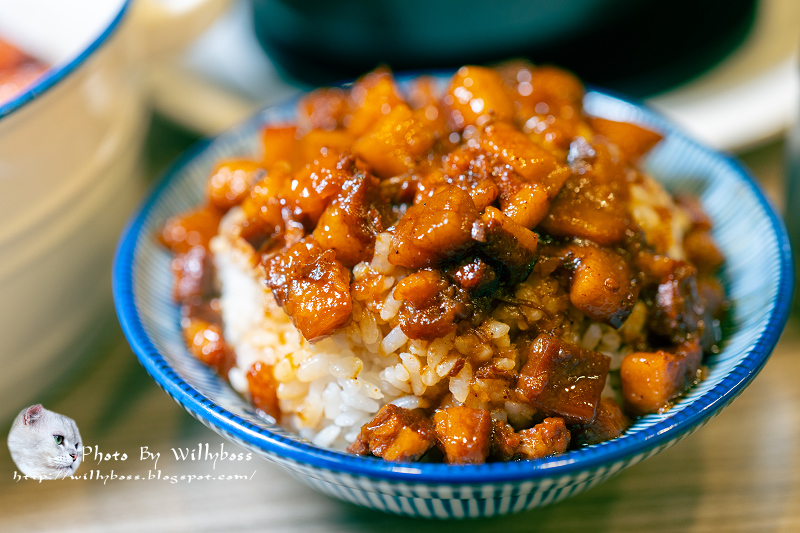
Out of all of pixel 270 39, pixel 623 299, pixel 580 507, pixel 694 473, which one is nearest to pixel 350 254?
pixel 623 299

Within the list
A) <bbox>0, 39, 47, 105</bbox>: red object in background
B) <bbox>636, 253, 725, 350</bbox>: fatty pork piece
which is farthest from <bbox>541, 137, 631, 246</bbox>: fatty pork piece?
<bbox>0, 39, 47, 105</bbox>: red object in background

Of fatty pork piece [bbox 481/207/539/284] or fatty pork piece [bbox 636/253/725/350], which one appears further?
fatty pork piece [bbox 636/253/725/350]

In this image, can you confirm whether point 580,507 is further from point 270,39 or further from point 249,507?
point 270,39

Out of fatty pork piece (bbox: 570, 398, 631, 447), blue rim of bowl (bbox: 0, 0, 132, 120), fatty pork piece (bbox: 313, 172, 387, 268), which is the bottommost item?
fatty pork piece (bbox: 570, 398, 631, 447)

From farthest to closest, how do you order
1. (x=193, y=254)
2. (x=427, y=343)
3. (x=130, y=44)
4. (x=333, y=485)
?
(x=130, y=44), (x=193, y=254), (x=427, y=343), (x=333, y=485)

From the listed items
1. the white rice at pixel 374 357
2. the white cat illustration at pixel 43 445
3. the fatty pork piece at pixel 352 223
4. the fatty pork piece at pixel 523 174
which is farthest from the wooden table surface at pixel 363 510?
the fatty pork piece at pixel 523 174

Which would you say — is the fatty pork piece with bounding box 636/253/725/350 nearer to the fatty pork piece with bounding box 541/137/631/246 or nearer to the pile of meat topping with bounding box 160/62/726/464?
the pile of meat topping with bounding box 160/62/726/464

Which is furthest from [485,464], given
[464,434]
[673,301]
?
[673,301]
